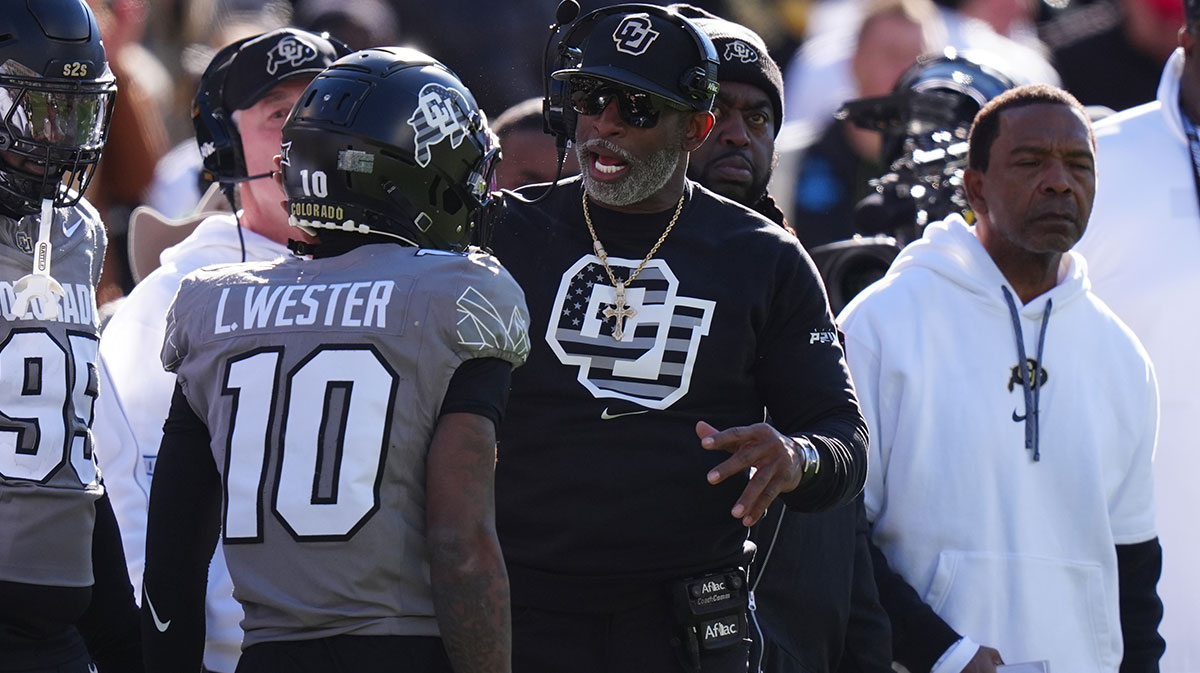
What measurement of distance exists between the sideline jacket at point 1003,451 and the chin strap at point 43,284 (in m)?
2.29

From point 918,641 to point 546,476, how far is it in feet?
4.56

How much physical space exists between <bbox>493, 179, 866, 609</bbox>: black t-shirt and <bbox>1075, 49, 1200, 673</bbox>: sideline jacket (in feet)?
7.13

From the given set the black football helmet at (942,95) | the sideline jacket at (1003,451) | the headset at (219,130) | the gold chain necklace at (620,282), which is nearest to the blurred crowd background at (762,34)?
the black football helmet at (942,95)

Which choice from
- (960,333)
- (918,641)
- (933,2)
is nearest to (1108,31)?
(933,2)

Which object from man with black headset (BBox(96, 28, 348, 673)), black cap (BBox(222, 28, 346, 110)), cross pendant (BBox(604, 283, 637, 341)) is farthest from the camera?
black cap (BBox(222, 28, 346, 110))

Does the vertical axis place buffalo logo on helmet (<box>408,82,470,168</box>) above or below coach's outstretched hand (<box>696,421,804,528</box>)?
above

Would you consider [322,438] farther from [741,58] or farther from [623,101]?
[741,58]

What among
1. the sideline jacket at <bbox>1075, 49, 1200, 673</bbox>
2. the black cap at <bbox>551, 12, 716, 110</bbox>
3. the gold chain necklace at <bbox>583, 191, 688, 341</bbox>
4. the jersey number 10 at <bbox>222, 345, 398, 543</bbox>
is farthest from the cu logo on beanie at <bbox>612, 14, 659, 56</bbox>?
the sideline jacket at <bbox>1075, 49, 1200, 673</bbox>

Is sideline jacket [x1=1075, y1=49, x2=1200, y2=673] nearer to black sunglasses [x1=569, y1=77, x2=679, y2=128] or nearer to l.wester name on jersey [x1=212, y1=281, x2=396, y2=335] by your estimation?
black sunglasses [x1=569, y1=77, x2=679, y2=128]

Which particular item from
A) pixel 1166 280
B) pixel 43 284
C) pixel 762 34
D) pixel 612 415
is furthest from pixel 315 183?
pixel 762 34

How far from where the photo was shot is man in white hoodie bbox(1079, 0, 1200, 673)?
18.4 ft

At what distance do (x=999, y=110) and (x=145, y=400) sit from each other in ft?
8.85

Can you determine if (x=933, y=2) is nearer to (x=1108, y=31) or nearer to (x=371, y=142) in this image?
(x=1108, y=31)

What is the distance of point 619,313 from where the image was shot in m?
3.97
